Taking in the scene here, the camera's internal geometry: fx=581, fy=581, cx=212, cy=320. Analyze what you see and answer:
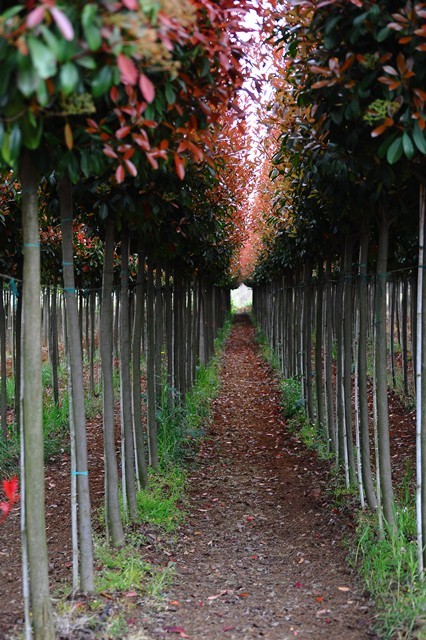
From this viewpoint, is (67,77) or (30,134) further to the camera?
(30,134)

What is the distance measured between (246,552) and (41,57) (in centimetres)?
383

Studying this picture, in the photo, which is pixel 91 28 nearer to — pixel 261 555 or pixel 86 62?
pixel 86 62

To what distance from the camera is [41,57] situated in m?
1.62

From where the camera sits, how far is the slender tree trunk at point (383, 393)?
3996 mm

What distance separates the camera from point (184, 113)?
298cm

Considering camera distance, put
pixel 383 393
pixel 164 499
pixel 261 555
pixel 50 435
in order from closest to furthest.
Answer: pixel 383 393 → pixel 261 555 → pixel 164 499 → pixel 50 435

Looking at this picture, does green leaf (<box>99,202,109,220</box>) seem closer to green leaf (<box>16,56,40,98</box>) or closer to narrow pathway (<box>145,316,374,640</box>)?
green leaf (<box>16,56,40,98</box>)

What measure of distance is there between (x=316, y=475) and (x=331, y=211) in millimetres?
3002

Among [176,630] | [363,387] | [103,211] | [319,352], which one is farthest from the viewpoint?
[319,352]

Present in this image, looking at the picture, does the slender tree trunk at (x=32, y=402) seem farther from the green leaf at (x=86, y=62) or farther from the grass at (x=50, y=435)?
the grass at (x=50, y=435)

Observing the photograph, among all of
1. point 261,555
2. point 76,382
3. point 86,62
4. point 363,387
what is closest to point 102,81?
point 86,62

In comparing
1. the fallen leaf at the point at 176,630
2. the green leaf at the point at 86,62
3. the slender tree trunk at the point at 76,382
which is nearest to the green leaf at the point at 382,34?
the green leaf at the point at 86,62

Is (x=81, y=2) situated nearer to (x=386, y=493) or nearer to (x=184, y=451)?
(x=386, y=493)

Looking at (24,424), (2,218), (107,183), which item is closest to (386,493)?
(24,424)
